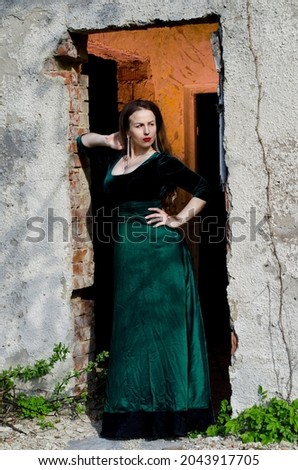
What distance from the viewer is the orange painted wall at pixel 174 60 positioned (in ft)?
26.4

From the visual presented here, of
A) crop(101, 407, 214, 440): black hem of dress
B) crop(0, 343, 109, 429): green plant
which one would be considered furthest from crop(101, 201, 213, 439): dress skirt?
crop(0, 343, 109, 429): green plant

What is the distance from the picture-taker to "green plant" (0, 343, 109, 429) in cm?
585

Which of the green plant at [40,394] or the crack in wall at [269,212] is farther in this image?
the green plant at [40,394]

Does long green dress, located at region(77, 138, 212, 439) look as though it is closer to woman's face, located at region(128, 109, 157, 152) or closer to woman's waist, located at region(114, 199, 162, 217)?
woman's waist, located at region(114, 199, 162, 217)

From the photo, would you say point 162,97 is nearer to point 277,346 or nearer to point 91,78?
point 91,78

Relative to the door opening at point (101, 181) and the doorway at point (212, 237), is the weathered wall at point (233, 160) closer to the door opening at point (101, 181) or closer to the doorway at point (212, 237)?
the door opening at point (101, 181)

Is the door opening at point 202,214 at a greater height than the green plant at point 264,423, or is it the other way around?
the door opening at point 202,214

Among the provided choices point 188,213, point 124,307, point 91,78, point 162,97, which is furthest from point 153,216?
point 162,97

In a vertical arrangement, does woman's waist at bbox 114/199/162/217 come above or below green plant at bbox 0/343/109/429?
above

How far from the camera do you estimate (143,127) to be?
540cm

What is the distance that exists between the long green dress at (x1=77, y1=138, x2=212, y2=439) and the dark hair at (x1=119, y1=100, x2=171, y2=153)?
14 cm

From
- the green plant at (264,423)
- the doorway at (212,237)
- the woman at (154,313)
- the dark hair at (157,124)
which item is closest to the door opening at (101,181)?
the doorway at (212,237)

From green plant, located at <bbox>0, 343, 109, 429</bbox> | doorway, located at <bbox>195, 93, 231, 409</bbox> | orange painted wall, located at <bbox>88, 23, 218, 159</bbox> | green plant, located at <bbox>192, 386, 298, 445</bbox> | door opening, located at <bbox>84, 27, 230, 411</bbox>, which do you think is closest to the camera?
green plant, located at <bbox>192, 386, 298, 445</bbox>

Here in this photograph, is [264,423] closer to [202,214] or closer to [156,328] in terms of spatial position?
[156,328]
